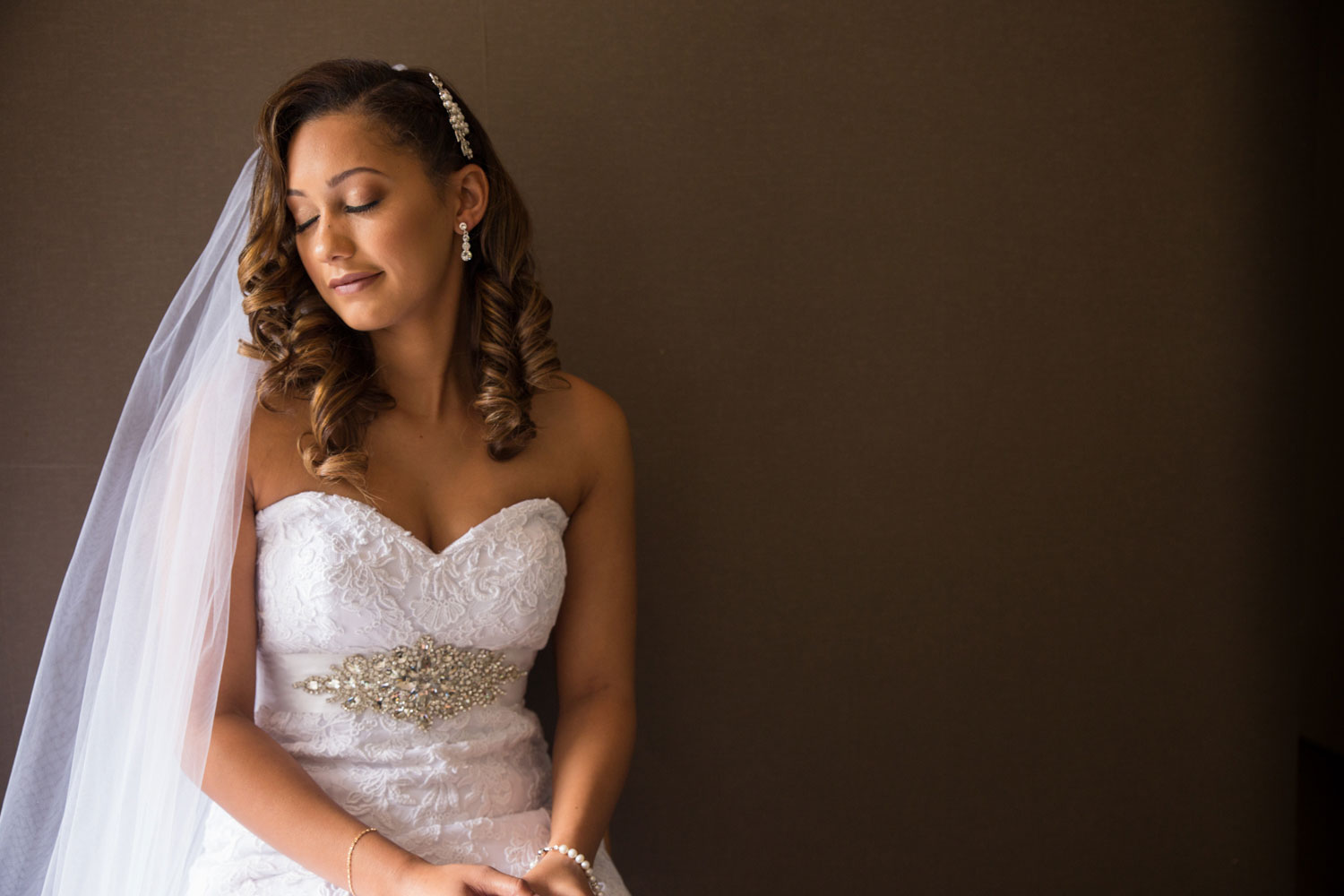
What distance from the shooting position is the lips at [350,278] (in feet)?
4.97

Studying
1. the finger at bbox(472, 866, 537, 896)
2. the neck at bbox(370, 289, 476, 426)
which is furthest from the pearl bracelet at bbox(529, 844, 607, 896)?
the neck at bbox(370, 289, 476, 426)

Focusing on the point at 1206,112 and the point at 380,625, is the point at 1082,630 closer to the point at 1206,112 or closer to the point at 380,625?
the point at 1206,112

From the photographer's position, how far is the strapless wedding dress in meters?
1.46

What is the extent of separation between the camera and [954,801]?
221 cm

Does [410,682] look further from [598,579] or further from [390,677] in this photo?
[598,579]

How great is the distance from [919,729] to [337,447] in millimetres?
1386

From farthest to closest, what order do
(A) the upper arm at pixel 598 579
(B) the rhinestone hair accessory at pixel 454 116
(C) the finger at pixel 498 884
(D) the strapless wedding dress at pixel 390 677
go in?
(A) the upper arm at pixel 598 579 → (B) the rhinestone hair accessory at pixel 454 116 → (D) the strapless wedding dress at pixel 390 677 → (C) the finger at pixel 498 884

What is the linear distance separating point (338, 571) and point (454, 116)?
748 mm

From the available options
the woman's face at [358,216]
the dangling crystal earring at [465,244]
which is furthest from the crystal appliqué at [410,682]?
the dangling crystal earring at [465,244]

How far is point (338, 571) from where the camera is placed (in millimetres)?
1448

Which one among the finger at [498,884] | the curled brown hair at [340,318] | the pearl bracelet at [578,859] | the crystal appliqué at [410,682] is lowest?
the pearl bracelet at [578,859]

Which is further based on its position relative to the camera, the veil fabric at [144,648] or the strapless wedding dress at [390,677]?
the strapless wedding dress at [390,677]

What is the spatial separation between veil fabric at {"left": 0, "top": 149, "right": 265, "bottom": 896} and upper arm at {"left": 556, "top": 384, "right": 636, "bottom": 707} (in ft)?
1.88

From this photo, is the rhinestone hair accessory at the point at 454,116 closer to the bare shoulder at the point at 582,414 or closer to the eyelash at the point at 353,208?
the eyelash at the point at 353,208
